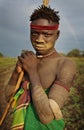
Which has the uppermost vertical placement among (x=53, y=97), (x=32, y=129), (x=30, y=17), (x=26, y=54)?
(x=30, y=17)

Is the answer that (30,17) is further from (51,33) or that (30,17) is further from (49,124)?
(49,124)

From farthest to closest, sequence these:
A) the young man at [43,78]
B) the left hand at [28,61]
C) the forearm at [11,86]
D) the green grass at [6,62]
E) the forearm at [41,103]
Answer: the green grass at [6,62] → the forearm at [11,86] → the left hand at [28,61] → the young man at [43,78] → the forearm at [41,103]

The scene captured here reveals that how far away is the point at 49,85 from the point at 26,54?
0.37 m

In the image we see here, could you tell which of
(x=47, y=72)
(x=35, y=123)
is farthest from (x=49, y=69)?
(x=35, y=123)

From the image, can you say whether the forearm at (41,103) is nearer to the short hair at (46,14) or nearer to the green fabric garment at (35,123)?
the green fabric garment at (35,123)

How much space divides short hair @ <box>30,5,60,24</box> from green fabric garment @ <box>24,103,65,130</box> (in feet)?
2.79

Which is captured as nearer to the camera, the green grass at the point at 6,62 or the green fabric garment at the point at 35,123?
the green fabric garment at the point at 35,123

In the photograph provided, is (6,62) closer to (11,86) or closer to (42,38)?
(11,86)

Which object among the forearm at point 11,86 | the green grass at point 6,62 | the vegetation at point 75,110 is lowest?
the vegetation at point 75,110

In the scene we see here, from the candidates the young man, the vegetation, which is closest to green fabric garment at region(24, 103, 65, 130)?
the young man

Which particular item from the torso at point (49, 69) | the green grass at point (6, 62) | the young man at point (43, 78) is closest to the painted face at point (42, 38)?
the young man at point (43, 78)

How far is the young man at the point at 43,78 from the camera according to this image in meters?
4.37

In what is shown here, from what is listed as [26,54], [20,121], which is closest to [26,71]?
[26,54]

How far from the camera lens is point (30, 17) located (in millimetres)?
4723
